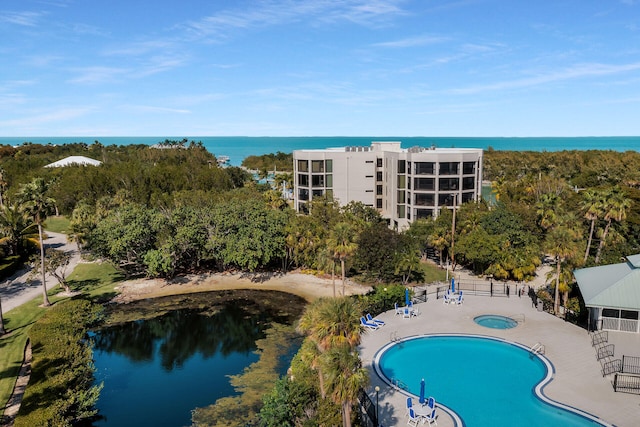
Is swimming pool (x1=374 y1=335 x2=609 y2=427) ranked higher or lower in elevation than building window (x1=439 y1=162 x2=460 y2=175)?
lower

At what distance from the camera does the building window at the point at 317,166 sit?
2808 inches

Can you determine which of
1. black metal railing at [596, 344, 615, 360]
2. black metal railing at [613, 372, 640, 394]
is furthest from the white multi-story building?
black metal railing at [613, 372, 640, 394]

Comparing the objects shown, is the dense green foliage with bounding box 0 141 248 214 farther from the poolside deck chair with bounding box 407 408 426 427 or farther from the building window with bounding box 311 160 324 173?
the poolside deck chair with bounding box 407 408 426 427

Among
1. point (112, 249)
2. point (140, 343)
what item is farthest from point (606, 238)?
point (112, 249)

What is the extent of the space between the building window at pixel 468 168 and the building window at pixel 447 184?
5.72 feet

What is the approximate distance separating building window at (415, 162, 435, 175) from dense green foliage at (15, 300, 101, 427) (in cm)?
4458

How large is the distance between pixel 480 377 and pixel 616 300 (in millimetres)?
10806

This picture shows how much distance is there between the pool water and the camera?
33.7 meters

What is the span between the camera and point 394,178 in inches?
2613

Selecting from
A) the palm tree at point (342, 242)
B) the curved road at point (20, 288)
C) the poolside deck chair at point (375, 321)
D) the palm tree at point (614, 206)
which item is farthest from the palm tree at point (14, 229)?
the palm tree at point (614, 206)

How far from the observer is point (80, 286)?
4769 cm

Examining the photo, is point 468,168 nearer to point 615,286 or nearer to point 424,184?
point 424,184

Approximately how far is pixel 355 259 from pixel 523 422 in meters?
24.8

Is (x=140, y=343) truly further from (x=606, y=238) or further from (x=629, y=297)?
(x=606, y=238)
